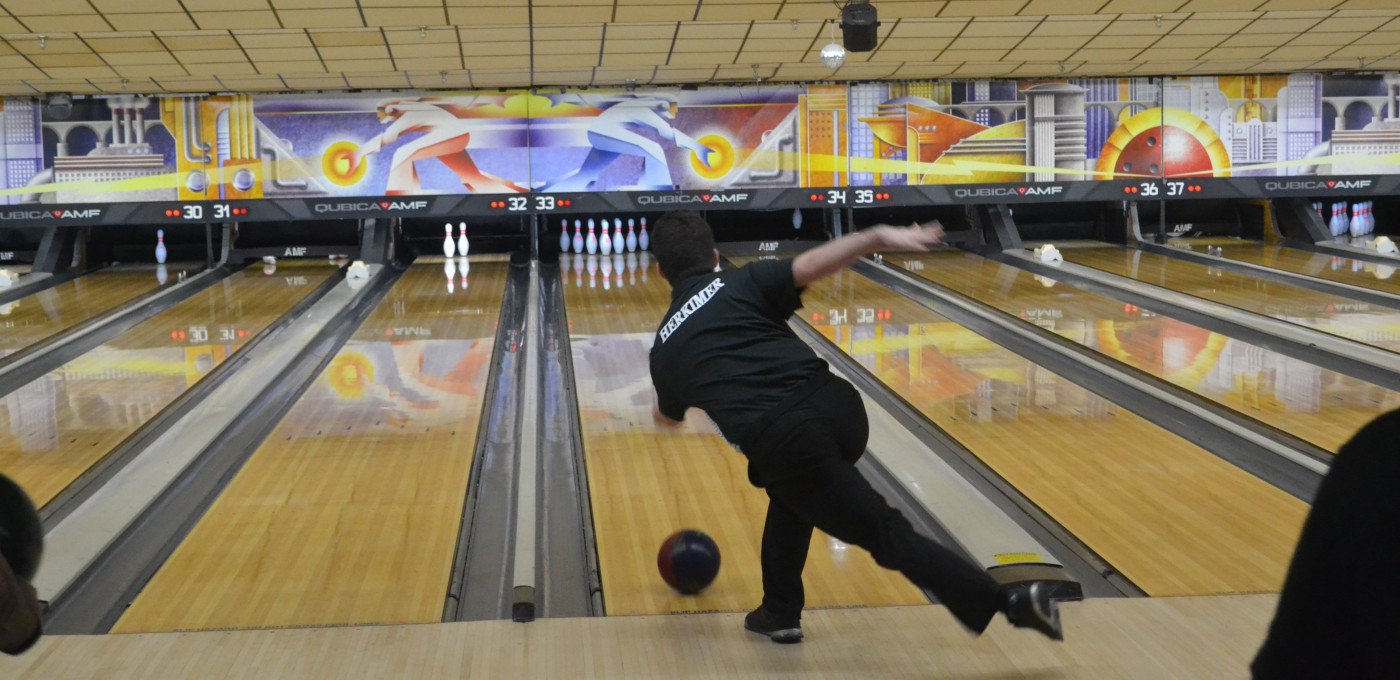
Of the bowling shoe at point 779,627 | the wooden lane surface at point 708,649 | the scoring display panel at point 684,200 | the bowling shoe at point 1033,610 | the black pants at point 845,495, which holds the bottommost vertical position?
the wooden lane surface at point 708,649

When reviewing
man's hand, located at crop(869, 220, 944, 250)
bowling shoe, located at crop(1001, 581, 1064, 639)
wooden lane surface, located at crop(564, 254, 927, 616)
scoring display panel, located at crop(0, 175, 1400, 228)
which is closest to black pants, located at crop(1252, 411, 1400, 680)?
bowling shoe, located at crop(1001, 581, 1064, 639)

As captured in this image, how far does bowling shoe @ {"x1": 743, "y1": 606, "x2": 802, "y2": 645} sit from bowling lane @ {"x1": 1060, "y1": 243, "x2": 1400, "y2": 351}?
4.27 m

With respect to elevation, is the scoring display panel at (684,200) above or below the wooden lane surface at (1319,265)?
above

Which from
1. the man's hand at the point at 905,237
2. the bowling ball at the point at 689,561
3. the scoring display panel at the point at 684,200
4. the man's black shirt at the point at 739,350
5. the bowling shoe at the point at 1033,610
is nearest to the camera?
the bowling shoe at the point at 1033,610

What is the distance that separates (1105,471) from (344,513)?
234 centimetres

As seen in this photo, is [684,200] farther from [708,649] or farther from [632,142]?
[708,649]

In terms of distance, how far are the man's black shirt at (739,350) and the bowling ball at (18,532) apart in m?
1.21

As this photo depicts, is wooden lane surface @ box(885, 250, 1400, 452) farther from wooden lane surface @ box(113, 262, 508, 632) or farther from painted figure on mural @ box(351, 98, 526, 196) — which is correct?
painted figure on mural @ box(351, 98, 526, 196)

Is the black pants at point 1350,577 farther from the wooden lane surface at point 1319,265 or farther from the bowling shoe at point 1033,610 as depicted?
the wooden lane surface at point 1319,265

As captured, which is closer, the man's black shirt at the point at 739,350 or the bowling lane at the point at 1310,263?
the man's black shirt at the point at 739,350

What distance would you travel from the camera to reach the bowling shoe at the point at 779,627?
8.89 feet

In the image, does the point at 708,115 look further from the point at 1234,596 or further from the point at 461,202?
the point at 1234,596

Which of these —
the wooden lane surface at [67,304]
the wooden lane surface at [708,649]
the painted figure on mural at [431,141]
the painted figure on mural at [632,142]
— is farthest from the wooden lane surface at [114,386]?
the painted figure on mural at [632,142]

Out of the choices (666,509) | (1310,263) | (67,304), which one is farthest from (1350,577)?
(1310,263)
